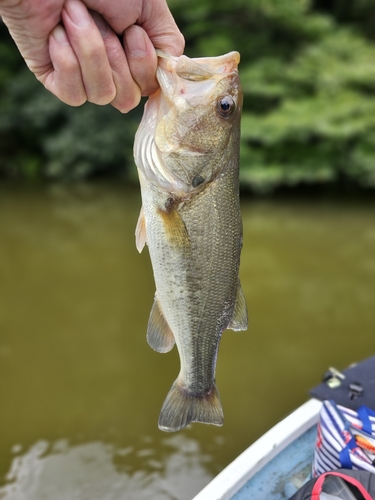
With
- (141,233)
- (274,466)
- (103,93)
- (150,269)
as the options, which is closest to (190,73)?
(103,93)

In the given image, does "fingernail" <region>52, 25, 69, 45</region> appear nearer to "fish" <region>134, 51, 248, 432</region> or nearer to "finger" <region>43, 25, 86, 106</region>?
"finger" <region>43, 25, 86, 106</region>

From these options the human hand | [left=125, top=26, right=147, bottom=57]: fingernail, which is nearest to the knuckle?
the human hand

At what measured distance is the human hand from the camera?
4.17 ft

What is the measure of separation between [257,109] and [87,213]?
4598 millimetres

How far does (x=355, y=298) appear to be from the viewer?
5.94m

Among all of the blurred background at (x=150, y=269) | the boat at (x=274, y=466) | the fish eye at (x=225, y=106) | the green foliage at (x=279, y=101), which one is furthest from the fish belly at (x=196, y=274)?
the green foliage at (x=279, y=101)

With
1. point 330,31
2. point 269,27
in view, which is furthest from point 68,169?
point 330,31

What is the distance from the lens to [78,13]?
1277 mm

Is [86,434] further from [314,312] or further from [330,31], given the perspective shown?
[330,31]

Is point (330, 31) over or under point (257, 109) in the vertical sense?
over

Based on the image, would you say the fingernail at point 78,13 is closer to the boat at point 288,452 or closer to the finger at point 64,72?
the finger at point 64,72

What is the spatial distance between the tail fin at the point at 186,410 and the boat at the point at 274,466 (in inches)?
23.2

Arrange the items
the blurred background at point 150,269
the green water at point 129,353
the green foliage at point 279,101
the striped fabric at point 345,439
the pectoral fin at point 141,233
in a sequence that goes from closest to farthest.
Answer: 1. the pectoral fin at point 141,233
2. the striped fabric at point 345,439
3. the green water at point 129,353
4. the blurred background at point 150,269
5. the green foliage at point 279,101

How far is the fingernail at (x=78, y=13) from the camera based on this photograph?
50.1 inches
